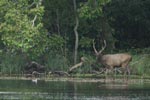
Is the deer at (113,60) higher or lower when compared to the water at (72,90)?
higher

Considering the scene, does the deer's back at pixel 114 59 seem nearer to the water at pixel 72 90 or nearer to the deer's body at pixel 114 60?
the deer's body at pixel 114 60

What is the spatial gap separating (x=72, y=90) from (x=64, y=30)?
16.1 metres

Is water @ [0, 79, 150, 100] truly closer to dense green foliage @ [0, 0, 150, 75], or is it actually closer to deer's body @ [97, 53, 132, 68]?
dense green foliage @ [0, 0, 150, 75]

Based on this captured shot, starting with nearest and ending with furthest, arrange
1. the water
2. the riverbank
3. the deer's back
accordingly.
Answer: the water
the riverbank
the deer's back

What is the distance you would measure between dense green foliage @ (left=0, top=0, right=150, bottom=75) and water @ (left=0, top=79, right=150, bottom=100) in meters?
4.47

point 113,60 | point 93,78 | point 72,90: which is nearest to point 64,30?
point 113,60

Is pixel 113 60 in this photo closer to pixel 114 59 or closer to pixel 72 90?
pixel 114 59

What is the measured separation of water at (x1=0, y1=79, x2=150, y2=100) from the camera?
28.8 meters

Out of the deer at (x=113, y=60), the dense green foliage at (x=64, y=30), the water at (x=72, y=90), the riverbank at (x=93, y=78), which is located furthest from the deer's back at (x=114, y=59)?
the water at (x=72, y=90)

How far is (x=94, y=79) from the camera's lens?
38844 mm

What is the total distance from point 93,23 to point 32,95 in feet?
63.6

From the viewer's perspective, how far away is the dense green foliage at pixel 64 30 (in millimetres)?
41719

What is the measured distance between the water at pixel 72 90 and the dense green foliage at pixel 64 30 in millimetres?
4472

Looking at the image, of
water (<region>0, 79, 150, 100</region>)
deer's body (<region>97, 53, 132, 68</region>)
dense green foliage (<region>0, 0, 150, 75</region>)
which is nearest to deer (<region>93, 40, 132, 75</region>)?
deer's body (<region>97, 53, 132, 68</region>)
